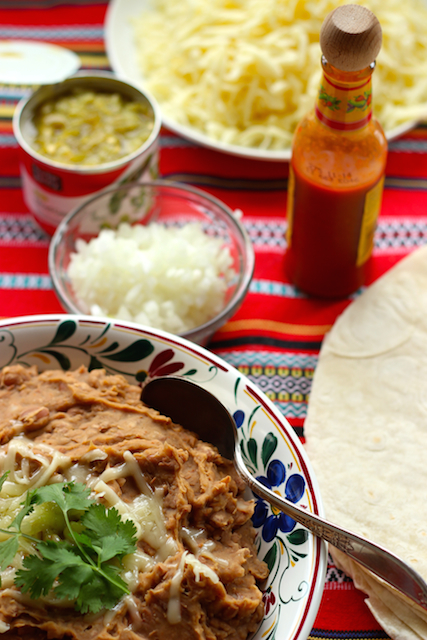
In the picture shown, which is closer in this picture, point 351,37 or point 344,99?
point 351,37

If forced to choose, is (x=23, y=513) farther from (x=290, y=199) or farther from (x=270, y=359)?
(x=290, y=199)

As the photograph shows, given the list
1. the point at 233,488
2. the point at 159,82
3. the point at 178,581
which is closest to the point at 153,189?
the point at 159,82

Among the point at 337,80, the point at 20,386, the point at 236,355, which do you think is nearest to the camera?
the point at 20,386

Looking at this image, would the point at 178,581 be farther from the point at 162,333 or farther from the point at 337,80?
→ the point at 337,80

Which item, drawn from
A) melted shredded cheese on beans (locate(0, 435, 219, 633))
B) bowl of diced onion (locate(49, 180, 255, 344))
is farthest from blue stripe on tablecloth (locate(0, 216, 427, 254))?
melted shredded cheese on beans (locate(0, 435, 219, 633))

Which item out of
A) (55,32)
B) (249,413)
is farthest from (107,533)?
(55,32)

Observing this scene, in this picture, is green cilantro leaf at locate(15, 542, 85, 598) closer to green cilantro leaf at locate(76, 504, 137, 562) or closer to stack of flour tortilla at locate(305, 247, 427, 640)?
green cilantro leaf at locate(76, 504, 137, 562)
